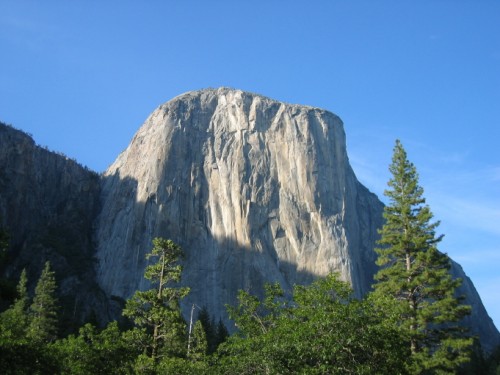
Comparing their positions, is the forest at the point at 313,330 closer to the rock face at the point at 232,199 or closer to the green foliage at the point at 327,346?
the green foliage at the point at 327,346

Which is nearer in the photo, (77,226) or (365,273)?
(77,226)

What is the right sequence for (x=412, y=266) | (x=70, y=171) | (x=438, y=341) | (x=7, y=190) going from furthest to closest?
1. (x=70, y=171)
2. (x=7, y=190)
3. (x=412, y=266)
4. (x=438, y=341)

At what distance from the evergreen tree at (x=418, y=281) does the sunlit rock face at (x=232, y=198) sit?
58155mm

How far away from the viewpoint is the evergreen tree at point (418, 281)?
86.6ft

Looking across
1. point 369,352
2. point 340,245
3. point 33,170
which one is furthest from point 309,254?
point 369,352

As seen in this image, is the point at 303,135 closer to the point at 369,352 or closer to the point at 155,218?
the point at 155,218

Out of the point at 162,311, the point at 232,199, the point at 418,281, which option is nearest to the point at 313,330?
the point at 162,311

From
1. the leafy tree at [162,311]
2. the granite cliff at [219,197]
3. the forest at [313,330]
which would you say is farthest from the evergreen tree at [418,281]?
the granite cliff at [219,197]

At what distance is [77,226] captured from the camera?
3836 inches

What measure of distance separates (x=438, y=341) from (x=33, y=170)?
8346cm

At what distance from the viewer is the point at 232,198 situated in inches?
3861

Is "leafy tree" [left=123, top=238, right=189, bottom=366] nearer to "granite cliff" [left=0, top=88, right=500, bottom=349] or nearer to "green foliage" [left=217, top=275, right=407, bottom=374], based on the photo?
"green foliage" [left=217, top=275, right=407, bottom=374]

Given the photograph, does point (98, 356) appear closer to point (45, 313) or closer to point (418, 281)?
point (418, 281)

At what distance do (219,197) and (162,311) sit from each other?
73791 mm
